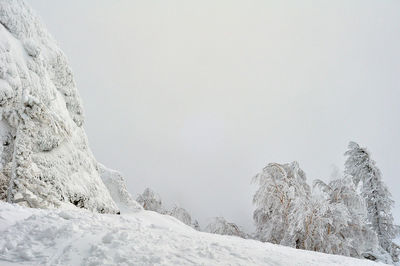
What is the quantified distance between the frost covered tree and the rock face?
18635mm

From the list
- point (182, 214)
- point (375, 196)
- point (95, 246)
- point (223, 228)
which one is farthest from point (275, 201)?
point (182, 214)

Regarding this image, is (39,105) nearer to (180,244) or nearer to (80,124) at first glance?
(80,124)

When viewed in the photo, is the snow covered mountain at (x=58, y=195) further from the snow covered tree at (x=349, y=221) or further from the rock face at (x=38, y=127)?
the snow covered tree at (x=349, y=221)

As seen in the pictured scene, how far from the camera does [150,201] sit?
3269 cm

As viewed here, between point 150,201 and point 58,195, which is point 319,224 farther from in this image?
point 150,201

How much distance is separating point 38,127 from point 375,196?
2279 centimetres

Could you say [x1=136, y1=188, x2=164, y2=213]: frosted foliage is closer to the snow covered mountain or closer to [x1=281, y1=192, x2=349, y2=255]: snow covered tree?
the snow covered mountain

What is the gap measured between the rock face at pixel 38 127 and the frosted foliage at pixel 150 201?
55.7ft

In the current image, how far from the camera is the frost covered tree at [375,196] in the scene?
21719mm

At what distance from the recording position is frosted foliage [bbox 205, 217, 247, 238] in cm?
1973

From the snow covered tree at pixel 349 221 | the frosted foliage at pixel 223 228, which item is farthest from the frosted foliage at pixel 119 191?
the snow covered tree at pixel 349 221

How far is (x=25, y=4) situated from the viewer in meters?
14.8

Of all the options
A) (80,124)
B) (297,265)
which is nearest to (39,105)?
(80,124)

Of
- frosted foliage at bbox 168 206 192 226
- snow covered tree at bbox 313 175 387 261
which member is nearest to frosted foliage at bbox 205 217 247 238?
snow covered tree at bbox 313 175 387 261
